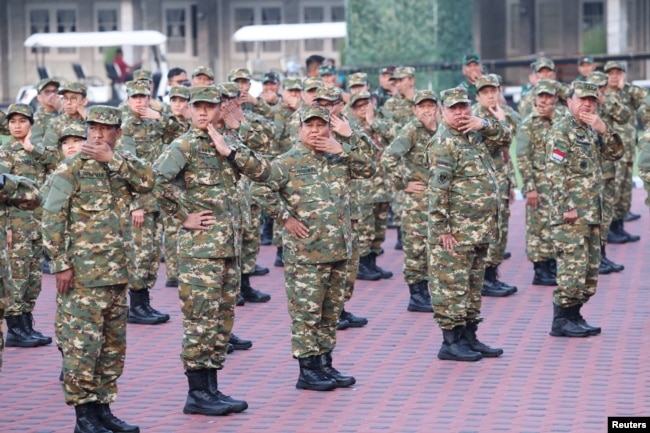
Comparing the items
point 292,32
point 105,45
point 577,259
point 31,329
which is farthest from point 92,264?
point 105,45

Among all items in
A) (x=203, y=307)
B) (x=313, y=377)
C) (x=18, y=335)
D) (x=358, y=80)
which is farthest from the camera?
(x=358, y=80)

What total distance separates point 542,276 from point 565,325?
9.05 feet

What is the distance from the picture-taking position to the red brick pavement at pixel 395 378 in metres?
9.80

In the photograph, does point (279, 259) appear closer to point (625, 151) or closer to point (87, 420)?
point (625, 151)

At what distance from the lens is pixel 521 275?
15836 mm

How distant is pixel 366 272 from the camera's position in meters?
15.8

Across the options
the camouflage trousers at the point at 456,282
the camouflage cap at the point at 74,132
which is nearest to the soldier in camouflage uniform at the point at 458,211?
the camouflage trousers at the point at 456,282

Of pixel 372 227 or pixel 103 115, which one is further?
pixel 372 227

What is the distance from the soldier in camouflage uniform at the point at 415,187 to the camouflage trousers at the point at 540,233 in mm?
1530

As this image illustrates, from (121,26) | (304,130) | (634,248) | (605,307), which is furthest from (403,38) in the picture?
(121,26)

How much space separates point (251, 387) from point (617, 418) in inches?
107

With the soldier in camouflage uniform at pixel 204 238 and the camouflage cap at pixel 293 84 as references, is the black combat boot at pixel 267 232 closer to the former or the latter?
the camouflage cap at pixel 293 84

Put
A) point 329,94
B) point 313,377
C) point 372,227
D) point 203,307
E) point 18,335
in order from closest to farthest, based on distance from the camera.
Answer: point 203,307
point 313,377
point 329,94
point 18,335
point 372,227

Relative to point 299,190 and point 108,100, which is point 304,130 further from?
point 108,100
